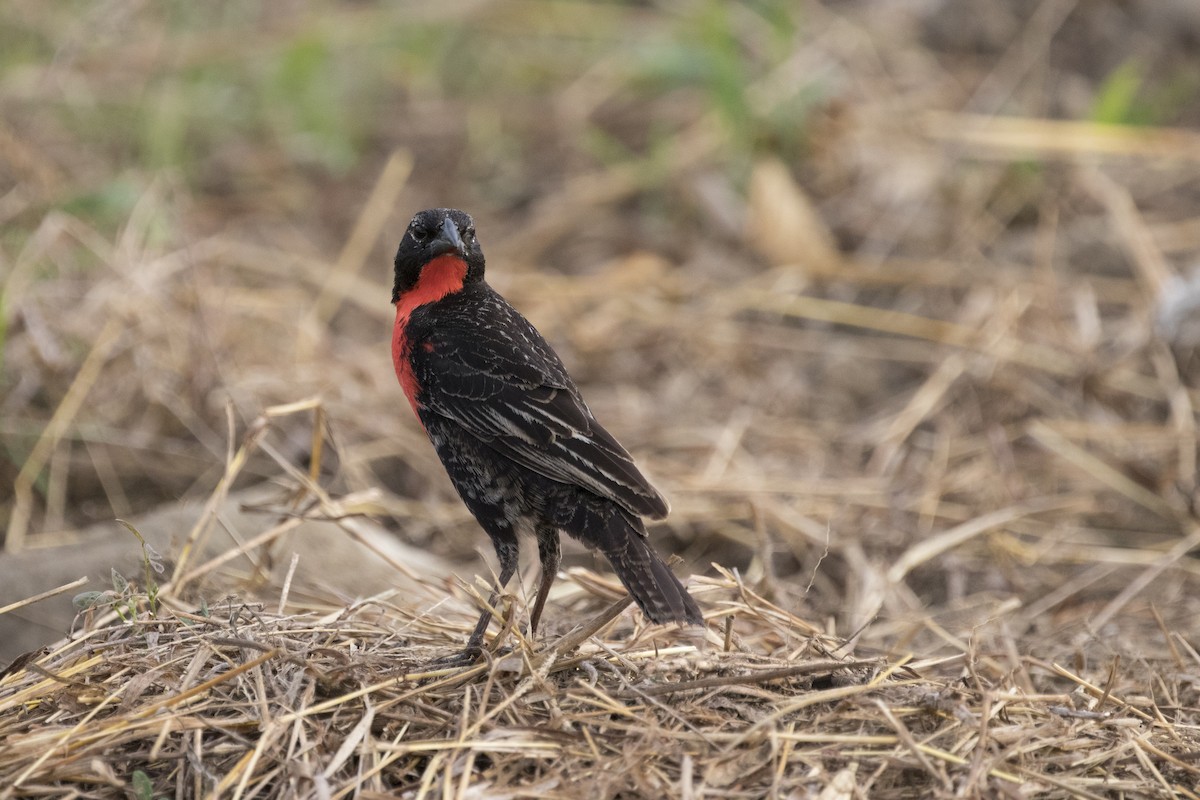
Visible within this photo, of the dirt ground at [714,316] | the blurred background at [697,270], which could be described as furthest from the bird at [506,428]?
the blurred background at [697,270]

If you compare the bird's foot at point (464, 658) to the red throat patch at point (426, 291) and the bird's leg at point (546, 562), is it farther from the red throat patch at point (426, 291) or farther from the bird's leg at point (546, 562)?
the red throat patch at point (426, 291)

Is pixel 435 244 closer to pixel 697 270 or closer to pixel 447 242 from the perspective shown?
pixel 447 242

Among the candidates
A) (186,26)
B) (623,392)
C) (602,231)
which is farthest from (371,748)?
(186,26)

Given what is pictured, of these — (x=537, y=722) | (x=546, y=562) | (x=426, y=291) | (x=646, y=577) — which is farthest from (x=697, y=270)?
(x=537, y=722)

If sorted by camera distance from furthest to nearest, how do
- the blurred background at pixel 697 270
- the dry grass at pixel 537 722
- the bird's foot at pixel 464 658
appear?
the blurred background at pixel 697 270 → the bird's foot at pixel 464 658 → the dry grass at pixel 537 722

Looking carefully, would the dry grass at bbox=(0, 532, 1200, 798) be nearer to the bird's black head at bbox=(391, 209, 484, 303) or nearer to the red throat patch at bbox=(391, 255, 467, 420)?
the red throat patch at bbox=(391, 255, 467, 420)

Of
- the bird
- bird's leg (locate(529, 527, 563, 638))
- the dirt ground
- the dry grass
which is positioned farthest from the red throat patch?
the dry grass
